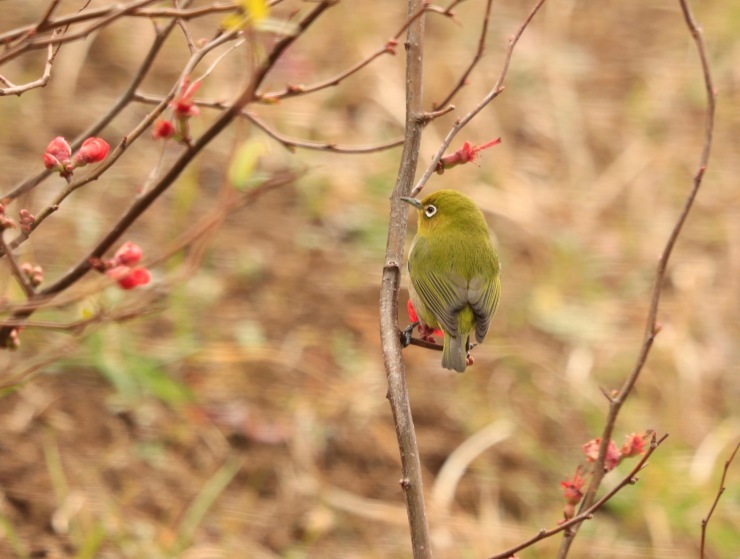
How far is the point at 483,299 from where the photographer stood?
434 cm

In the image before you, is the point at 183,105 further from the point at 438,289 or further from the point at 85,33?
the point at 438,289

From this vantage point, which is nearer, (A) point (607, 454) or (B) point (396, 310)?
(B) point (396, 310)

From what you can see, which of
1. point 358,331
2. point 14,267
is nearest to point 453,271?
point 358,331

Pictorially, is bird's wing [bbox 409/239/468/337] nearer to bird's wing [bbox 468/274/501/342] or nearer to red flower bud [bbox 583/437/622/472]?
bird's wing [bbox 468/274/501/342]

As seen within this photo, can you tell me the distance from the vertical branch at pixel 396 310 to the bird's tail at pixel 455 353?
0.99 m

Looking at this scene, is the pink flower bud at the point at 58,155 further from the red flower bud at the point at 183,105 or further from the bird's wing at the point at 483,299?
the bird's wing at the point at 483,299

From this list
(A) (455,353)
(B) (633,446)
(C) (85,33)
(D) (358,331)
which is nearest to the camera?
(C) (85,33)

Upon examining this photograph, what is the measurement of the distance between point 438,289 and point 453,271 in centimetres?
15

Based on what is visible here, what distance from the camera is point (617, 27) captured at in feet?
30.8

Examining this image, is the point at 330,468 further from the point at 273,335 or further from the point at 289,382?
the point at 273,335

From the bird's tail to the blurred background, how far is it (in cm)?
89

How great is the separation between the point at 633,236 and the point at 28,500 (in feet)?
15.0

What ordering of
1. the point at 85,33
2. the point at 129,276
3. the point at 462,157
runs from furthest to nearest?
the point at 462,157
the point at 129,276
the point at 85,33

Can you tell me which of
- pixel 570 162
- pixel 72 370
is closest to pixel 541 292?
pixel 570 162
